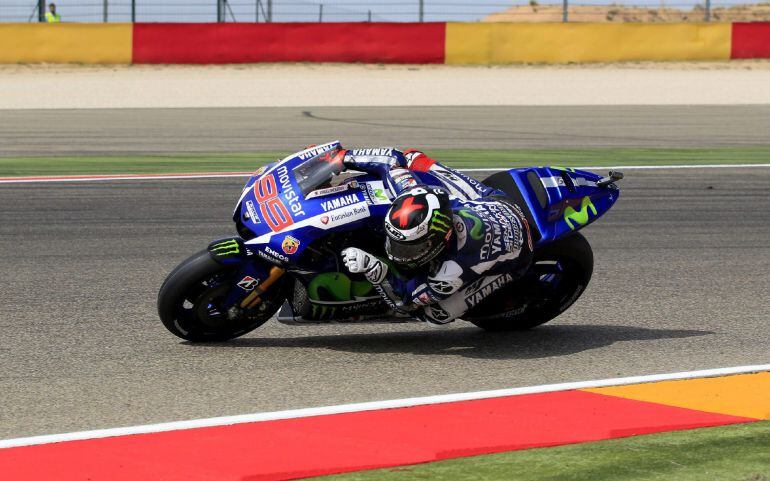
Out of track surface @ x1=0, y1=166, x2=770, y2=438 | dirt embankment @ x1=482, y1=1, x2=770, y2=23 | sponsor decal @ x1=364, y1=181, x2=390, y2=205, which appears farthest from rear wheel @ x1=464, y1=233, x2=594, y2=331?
dirt embankment @ x1=482, y1=1, x2=770, y2=23

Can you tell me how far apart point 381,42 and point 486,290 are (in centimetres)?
1960

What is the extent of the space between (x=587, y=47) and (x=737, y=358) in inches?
802

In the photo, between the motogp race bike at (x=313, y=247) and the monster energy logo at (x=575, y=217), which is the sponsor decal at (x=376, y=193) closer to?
the motogp race bike at (x=313, y=247)

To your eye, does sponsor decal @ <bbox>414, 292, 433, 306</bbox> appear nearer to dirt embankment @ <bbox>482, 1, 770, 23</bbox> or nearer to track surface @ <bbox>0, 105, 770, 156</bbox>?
track surface @ <bbox>0, 105, 770, 156</bbox>

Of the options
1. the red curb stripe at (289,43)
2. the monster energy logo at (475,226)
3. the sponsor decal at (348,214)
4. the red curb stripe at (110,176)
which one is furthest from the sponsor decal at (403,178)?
the red curb stripe at (289,43)

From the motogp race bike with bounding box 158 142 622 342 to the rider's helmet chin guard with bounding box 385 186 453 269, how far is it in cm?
22

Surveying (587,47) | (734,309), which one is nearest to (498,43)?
(587,47)

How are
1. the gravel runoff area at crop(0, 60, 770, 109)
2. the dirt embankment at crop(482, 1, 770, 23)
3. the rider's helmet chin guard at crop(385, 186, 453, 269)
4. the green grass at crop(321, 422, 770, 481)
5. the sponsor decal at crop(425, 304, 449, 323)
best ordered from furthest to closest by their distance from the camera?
the dirt embankment at crop(482, 1, 770, 23) → the gravel runoff area at crop(0, 60, 770, 109) → the sponsor decal at crop(425, 304, 449, 323) → the rider's helmet chin guard at crop(385, 186, 453, 269) → the green grass at crop(321, 422, 770, 481)

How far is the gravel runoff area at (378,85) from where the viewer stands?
69.2 ft

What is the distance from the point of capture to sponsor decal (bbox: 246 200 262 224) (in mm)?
6329

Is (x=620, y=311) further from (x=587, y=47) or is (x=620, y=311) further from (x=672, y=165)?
(x=587, y=47)

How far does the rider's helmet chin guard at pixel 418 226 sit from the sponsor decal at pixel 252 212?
2.21 feet

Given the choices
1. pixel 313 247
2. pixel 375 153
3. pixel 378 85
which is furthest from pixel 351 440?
pixel 378 85

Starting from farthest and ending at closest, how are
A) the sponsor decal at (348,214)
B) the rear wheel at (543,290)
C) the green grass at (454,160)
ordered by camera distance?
the green grass at (454,160) → the rear wheel at (543,290) → the sponsor decal at (348,214)
